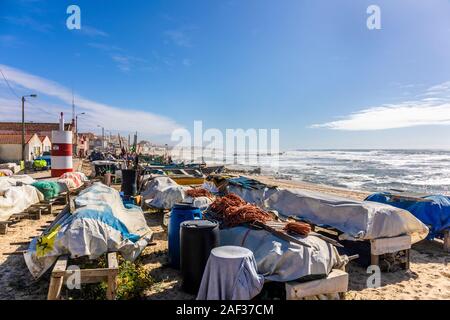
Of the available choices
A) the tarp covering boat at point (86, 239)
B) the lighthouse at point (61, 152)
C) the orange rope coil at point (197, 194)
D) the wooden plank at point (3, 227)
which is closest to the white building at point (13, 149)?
the lighthouse at point (61, 152)

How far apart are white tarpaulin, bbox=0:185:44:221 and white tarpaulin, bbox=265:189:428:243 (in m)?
8.23

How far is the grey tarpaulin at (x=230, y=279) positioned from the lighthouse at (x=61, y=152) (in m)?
14.5

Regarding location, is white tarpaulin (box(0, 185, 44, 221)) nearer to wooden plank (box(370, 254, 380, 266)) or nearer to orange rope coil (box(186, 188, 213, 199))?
orange rope coil (box(186, 188, 213, 199))

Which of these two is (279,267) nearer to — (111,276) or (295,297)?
(295,297)

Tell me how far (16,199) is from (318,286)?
931 cm

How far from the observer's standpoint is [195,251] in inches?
202

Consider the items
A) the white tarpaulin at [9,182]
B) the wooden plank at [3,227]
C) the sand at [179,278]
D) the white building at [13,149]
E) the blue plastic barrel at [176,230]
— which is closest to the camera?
the sand at [179,278]

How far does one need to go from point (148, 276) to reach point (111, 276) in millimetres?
1170

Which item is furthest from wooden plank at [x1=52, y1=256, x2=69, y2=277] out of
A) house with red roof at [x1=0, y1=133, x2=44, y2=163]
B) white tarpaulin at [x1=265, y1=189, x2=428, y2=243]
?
house with red roof at [x1=0, y1=133, x2=44, y2=163]

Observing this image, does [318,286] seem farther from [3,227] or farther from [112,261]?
[3,227]

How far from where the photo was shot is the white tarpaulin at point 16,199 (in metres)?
9.09

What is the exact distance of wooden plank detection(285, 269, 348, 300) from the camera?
4.45 meters

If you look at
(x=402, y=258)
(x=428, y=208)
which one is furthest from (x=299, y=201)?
(x=428, y=208)

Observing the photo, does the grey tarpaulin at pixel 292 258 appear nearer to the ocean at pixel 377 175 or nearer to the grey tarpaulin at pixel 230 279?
the grey tarpaulin at pixel 230 279
